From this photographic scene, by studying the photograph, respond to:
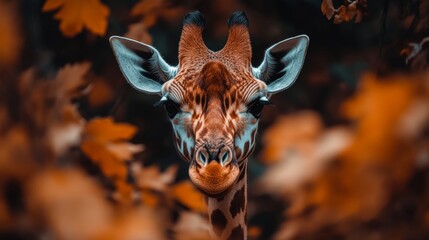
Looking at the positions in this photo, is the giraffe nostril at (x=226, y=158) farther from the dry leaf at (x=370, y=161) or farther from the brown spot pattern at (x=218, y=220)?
the dry leaf at (x=370, y=161)

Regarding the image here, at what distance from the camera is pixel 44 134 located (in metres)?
2.38

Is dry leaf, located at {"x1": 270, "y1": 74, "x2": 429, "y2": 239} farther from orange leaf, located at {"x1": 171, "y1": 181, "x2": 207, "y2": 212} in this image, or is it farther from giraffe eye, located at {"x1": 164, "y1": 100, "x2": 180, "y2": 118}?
giraffe eye, located at {"x1": 164, "y1": 100, "x2": 180, "y2": 118}

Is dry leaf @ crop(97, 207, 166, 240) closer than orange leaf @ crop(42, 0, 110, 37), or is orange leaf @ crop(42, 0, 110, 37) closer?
dry leaf @ crop(97, 207, 166, 240)

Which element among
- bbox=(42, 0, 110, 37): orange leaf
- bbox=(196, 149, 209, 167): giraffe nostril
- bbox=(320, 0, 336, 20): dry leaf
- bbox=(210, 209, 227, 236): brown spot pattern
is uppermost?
bbox=(320, 0, 336, 20): dry leaf

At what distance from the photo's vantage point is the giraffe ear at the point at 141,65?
201 centimetres

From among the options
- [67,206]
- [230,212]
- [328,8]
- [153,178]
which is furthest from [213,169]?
[153,178]

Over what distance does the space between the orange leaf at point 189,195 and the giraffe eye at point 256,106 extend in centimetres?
124

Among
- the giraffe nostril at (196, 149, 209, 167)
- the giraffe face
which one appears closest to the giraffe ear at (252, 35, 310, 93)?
the giraffe face

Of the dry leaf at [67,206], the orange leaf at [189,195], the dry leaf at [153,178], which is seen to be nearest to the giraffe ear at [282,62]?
the dry leaf at [67,206]

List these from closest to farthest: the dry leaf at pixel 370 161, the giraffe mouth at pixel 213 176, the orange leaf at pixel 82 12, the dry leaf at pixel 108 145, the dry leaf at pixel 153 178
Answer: the giraffe mouth at pixel 213 176
the dry leaf at pixel 370 161
the orange leaf at pixel 82 12
the dry leaf at pixel 108 145
the dry leaf at pixel 153 178

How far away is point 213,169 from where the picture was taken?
1.70 m

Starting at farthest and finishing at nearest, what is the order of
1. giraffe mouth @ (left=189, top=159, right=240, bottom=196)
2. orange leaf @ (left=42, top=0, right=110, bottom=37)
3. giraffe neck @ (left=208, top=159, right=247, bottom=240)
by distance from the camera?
orange leaf @ (left=42, top=0, right=110, bottom=37) → giraffe neck @ (left=208, top=159, right=247, bottom=240) → giraffe mouth @ (left=189, top=159, right=240, bottom=196)

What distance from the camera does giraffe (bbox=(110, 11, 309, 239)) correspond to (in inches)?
68.2

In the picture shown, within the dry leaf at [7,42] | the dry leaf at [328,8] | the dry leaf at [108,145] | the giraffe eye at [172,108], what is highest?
the dry leaf at [328,8]
